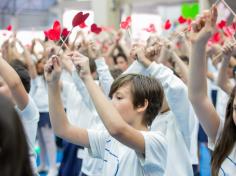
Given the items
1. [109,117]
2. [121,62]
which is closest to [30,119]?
[109,117]

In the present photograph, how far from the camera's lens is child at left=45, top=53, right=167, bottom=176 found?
1.94 metres

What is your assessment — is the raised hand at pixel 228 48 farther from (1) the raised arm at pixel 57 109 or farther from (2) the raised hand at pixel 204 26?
(1) the raised arm at pixel 57 109

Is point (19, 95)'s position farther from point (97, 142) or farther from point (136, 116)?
point (136, 116)

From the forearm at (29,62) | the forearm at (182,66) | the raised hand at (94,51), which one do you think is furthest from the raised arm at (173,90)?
the forearm at (29,62)

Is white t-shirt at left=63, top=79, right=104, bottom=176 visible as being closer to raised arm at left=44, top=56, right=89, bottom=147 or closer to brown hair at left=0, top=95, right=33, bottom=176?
raised arm at left=44, top=56, right=89, bottom=147

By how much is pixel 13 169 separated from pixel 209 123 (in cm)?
113

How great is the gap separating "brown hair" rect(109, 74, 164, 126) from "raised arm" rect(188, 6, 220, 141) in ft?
0.99

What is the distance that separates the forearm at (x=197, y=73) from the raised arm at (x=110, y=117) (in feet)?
0.90

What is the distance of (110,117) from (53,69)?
0.35 m

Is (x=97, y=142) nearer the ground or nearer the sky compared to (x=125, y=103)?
nearer the ground

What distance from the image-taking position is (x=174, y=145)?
2.89 metres

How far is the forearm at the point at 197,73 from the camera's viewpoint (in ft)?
6.08

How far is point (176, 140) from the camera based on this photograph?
289 cm

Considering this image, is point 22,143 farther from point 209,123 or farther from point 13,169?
point 209,123
